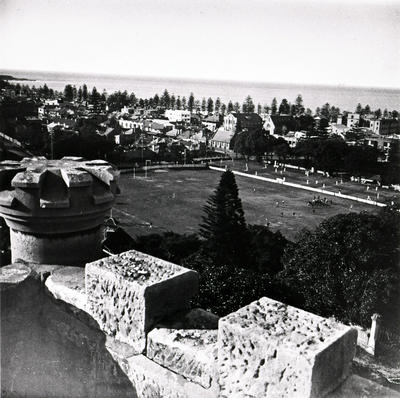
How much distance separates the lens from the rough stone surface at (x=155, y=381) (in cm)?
202

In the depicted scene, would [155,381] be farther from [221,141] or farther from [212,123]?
[212,123]

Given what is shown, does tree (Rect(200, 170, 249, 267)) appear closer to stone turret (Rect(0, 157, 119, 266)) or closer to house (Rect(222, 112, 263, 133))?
stone turret (Rect(0, 157, 119, 266))

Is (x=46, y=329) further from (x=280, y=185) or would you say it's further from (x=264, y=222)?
(x=280, y=185)

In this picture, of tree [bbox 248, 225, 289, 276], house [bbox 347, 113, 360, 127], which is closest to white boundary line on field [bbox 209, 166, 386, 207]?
tree [bbox 248, 225, 289, 276]

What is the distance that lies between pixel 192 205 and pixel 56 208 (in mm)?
36213

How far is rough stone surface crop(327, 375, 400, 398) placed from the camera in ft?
5.32

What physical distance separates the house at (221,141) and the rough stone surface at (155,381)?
232ft

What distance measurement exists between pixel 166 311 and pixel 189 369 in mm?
323

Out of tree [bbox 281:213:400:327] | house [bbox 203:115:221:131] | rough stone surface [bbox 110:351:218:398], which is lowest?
house [bbox 203:115:221:131]

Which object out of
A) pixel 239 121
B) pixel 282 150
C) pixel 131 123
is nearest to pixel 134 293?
pixel 282 150

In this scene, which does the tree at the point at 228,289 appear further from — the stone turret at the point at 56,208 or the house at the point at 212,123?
the house at the point at 212,123

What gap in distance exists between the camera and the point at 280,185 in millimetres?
49062

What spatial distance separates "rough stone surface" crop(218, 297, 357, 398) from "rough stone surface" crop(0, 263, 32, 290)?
58.4 inches

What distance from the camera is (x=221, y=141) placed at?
74.0 m
